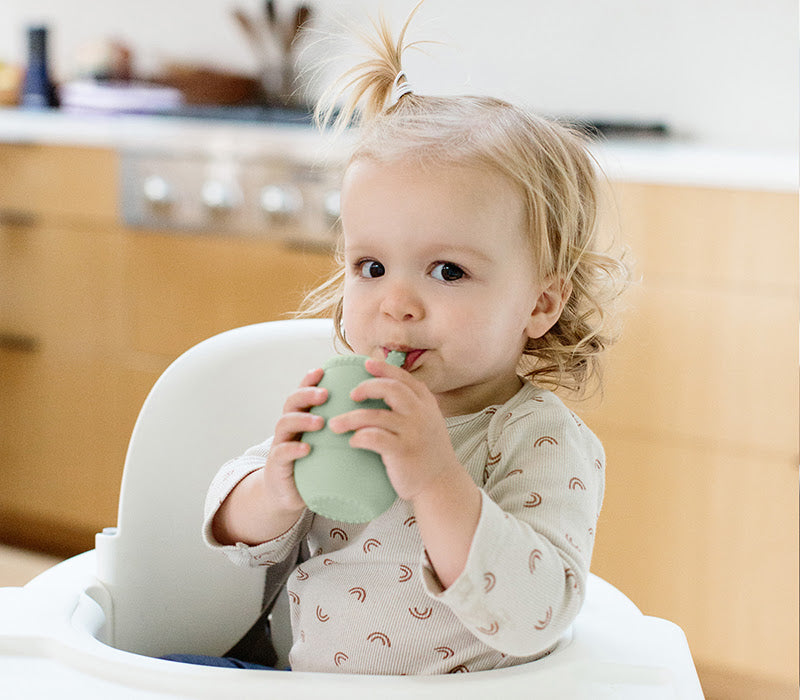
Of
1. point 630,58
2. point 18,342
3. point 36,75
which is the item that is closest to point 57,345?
point 18,342

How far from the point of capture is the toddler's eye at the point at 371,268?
81 cm

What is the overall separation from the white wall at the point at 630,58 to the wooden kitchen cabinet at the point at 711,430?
558 mm

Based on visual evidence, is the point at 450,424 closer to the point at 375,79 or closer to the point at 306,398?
the point at 306,398

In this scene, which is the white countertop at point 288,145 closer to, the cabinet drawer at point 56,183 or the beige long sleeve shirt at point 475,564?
the cabinet drawer at point 56,183

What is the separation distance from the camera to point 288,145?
202cm

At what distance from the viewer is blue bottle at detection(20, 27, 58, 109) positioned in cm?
263

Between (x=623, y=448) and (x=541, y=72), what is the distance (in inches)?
37.7

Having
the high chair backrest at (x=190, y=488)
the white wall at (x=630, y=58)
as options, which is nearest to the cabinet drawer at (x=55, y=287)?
the white wall at (x=630, y=58)

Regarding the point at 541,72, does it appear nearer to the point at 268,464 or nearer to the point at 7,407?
the point at 7,407

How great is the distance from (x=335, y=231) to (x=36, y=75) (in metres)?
1.15

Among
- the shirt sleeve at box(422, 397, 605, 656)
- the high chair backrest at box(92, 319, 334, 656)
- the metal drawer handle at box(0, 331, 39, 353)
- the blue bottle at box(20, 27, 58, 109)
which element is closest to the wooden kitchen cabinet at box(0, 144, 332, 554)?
the metal drawer handle at box(0, 331, 39, 353)

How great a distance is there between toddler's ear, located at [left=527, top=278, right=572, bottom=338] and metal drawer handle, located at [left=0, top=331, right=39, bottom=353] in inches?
70.2

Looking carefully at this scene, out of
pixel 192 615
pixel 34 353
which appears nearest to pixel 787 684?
pixel 192 615

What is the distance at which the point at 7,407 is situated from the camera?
244 cm
